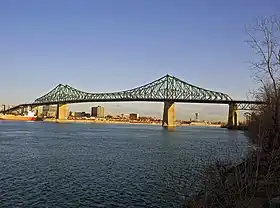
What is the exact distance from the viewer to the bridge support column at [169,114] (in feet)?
281

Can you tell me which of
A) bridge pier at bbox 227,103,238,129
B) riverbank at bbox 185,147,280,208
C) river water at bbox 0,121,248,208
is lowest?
river water at bbox 0,121,248,208

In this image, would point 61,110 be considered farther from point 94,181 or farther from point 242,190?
point 242,190

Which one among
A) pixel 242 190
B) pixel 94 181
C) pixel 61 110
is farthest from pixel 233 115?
pixel 242 190

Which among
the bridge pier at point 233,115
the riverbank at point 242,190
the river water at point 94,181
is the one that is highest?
the bridge pier at point 233,115

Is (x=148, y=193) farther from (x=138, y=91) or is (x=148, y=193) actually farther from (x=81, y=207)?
(x=138, y=91)

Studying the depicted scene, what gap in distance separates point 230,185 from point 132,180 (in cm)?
628

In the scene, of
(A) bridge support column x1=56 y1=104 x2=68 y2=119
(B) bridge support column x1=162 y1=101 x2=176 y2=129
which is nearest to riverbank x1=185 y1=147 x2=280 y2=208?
(B) bridge support column x1=162 y1=101 x2=176 y2=129

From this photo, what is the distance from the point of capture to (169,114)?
86000 millimetres

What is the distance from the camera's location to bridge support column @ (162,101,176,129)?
85662mm

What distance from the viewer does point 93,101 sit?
101625 millimetres

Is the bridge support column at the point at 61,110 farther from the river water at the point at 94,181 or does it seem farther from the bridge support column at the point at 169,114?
the river water at the point at 94,181

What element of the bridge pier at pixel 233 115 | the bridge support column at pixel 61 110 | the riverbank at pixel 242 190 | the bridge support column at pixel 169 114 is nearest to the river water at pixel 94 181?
the riverbank at pixel 242 190

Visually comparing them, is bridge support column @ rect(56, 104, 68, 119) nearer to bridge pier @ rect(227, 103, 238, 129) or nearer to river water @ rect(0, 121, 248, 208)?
bridge pier @ rect(227, 103, 238, 129)

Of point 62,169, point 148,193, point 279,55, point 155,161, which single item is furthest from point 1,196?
point 279,55
